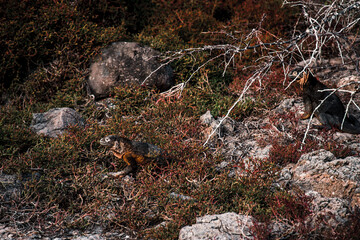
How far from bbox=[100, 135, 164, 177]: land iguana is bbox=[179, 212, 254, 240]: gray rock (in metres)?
1.65

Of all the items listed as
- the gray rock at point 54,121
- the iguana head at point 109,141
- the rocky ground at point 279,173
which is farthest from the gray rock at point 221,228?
the gray rock at point 54,121

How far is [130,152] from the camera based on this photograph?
17.6ft

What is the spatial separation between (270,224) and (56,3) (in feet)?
25.4

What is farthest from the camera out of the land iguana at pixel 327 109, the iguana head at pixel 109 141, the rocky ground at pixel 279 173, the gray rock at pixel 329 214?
the land iguana at pixel 327 109

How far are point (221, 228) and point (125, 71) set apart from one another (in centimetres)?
541

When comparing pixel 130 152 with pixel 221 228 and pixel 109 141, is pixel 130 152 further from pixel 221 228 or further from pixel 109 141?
pixel 221 228

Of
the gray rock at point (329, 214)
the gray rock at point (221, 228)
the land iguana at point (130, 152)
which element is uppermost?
the gray rock at point (329, 214)

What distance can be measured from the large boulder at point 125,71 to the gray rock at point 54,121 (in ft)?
4.65

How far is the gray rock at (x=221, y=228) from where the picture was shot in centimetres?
392

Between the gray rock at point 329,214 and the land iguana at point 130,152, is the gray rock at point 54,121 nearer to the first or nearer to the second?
the land iguana at point 130,152

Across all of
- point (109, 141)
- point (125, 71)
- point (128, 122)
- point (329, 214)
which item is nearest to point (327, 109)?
point (329, 214)

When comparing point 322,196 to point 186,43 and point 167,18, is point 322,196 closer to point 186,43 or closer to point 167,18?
point 186,43

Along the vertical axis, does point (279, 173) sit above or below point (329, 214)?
below

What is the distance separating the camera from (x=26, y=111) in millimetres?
7715
